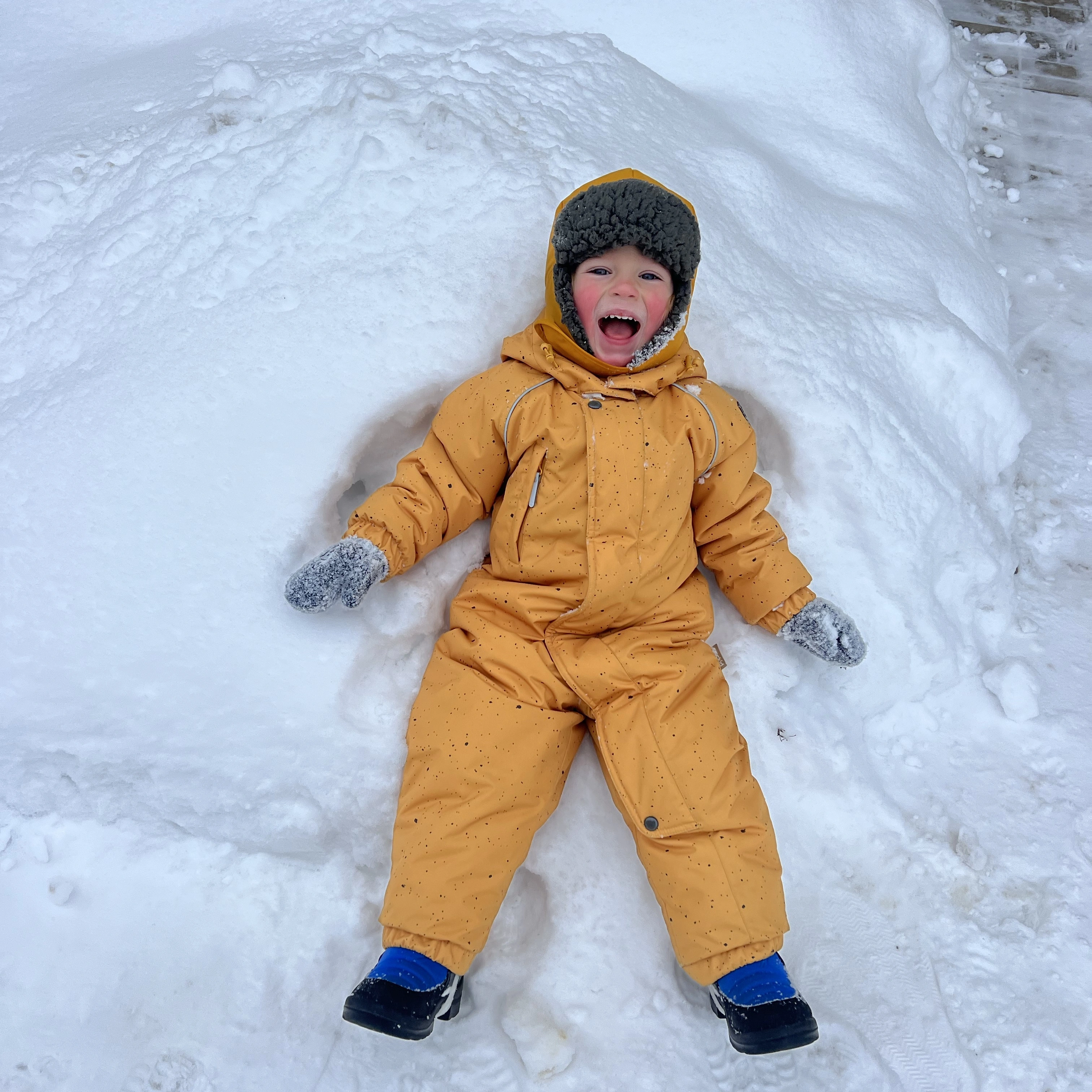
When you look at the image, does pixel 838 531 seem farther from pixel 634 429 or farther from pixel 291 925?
pixel 291 925

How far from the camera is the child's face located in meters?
1.60

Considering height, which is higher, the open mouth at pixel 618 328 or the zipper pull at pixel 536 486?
the open mouth at pixel 618 328

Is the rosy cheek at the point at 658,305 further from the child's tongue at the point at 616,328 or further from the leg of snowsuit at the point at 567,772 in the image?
the leg of snowsuit at the point at 567,772

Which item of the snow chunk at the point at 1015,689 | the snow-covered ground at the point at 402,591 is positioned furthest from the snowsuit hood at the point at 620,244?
the snow chunk at the point at 1015,689

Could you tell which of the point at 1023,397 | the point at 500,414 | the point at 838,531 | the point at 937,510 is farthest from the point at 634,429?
the point at 1023,397

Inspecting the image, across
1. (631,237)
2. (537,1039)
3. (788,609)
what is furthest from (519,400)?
(537,1039)

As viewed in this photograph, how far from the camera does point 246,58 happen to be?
7.80 feet

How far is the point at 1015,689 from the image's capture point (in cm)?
192

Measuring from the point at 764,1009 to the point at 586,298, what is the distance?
1.32 m

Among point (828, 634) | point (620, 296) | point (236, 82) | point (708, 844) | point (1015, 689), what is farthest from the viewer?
point (236, 82)

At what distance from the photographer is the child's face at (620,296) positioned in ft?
5.26

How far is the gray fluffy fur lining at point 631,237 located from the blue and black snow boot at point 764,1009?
1149 millimetres

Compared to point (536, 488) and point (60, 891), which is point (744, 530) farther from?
point (60, 891)

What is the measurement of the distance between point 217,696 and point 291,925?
1.47 feet
